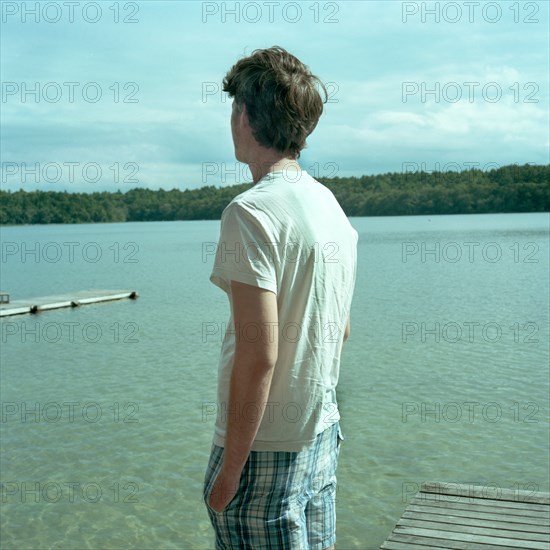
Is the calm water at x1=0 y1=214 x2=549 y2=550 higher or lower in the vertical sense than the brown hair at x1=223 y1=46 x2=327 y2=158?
lower

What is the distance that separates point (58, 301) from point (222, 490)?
73.2 ft

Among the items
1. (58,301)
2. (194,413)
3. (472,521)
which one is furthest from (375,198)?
(472,521)

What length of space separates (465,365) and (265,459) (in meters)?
11.4

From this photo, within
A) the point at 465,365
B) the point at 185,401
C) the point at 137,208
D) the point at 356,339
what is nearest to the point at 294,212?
the point at 185,401

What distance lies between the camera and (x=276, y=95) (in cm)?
188

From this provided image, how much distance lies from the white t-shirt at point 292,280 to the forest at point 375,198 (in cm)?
6894

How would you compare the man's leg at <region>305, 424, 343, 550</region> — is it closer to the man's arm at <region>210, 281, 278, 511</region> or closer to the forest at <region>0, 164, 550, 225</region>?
the man's arm at <region>210, 281, 278, 511</region>

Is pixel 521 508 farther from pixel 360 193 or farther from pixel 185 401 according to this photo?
pixel 360 193

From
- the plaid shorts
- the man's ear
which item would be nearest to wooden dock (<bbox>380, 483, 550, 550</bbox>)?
the plaid shorts

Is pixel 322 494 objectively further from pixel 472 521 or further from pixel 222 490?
pixel 472 521

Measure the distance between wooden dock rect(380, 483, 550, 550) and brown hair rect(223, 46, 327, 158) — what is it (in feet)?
9.54

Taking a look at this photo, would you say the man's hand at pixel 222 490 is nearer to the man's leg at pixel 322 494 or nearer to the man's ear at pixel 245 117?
the man's leg at pixel 322 494

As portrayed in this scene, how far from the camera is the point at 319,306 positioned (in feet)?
6.28

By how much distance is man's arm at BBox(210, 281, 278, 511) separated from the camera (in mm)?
1756
